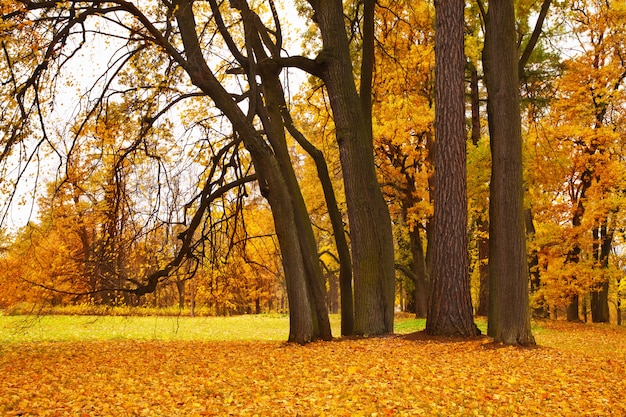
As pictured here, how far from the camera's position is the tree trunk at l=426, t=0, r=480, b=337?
8492mm

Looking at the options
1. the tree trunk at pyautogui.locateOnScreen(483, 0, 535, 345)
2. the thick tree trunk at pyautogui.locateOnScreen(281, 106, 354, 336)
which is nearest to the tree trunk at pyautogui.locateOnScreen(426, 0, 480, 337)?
the tree trunk at pyautogui.locateOnScreen(483, 0, 535, 345)

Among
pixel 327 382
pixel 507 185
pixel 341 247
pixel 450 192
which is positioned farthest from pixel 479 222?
pixel 327 382

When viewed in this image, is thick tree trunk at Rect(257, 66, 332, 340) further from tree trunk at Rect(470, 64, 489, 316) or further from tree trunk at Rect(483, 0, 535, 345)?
tree trunk at Rect(470, 64, 489, 316)

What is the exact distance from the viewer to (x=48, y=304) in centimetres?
878

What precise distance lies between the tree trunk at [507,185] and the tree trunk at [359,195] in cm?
229

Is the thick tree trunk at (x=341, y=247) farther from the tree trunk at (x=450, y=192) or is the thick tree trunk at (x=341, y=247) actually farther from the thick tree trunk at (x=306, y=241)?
the tree trunk at (x=450, y=192)

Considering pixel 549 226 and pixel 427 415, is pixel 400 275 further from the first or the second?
pixel 427 415

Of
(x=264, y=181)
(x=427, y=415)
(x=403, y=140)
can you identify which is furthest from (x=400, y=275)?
(x=427, y=415)

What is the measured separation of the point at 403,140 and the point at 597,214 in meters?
5.67

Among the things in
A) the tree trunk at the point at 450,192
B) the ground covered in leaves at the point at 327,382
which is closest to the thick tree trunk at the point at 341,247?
the ground covered in leaves at the point at 327,382

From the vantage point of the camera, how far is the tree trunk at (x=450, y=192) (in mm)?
8492

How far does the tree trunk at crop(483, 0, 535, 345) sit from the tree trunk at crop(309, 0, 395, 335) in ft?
7.50

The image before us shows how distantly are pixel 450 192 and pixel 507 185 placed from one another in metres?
1.10

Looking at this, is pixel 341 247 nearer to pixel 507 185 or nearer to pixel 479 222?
pixel 507 185
